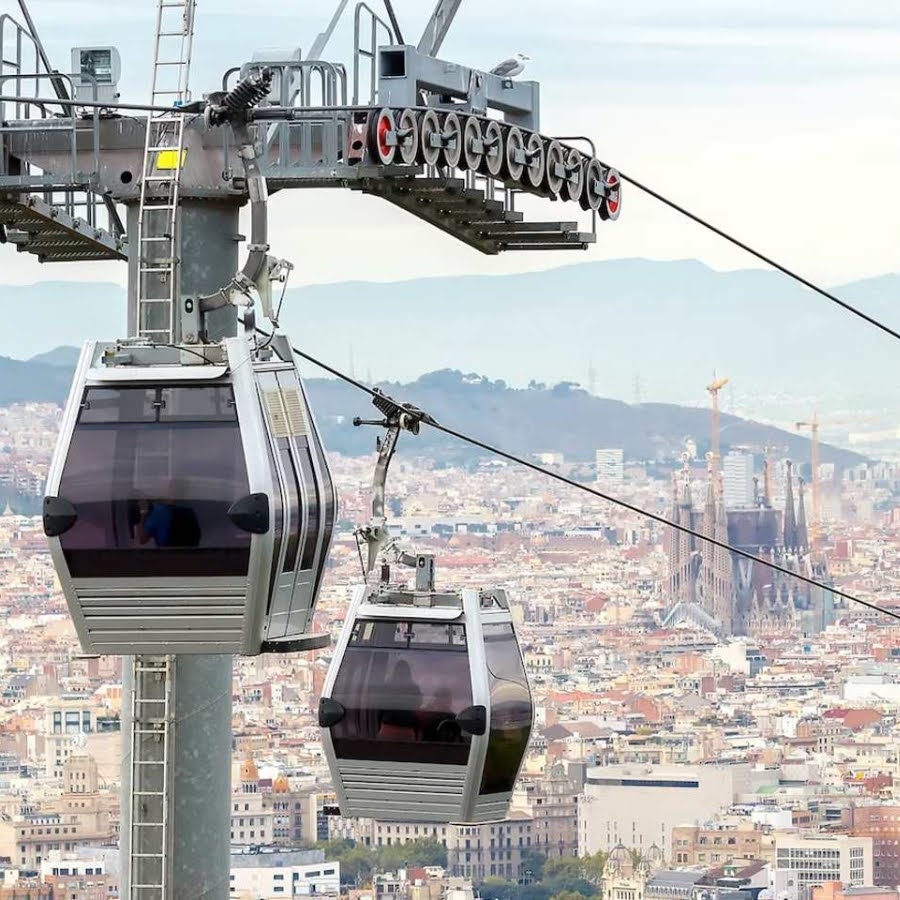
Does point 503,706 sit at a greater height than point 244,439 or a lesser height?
lesser

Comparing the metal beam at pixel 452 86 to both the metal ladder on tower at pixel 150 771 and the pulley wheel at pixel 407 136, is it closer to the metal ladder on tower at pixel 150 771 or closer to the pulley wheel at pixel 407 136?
the pulley wheel at pixel 407 136

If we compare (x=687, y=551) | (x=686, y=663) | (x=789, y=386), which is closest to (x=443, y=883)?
(x=686, y=663)

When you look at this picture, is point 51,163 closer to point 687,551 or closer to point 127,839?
point 127,839

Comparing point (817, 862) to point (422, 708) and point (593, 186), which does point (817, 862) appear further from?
point (422, 708)

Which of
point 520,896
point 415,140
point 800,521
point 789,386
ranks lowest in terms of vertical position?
point 520,896

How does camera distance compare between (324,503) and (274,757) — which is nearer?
(324,503)

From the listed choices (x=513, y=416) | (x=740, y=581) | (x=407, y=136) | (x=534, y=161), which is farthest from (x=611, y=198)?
(x=513, y=416)
